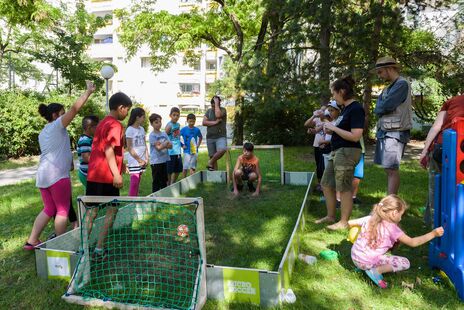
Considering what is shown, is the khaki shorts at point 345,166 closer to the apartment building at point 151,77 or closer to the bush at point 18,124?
the bush at point 18,124

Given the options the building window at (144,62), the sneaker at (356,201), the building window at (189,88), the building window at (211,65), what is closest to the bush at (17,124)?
the sneaker at (356,201)

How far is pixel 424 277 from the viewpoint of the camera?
3291 mm

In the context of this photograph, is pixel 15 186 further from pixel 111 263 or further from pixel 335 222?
pixel 335 222

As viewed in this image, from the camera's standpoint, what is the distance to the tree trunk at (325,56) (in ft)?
27.8

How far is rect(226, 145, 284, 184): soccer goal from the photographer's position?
7.38m

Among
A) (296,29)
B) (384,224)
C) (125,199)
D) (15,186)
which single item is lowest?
(15,186)

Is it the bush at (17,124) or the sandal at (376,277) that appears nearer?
the sandal at (376,277)

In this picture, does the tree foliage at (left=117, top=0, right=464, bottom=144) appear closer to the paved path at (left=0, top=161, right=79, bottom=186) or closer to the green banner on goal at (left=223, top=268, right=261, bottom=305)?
the paved path at (left=0, top=161, right=79, bottom=186)

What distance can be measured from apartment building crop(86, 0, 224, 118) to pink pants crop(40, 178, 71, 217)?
127ft

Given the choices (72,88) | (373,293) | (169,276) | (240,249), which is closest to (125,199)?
(169,276)

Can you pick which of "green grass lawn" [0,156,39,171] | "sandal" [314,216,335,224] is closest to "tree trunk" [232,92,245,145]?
"green grass lawn" [0,156,39,171]

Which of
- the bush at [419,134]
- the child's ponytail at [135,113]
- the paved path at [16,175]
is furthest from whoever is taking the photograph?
the bush at [419,134]

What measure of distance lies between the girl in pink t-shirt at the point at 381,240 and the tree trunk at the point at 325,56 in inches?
236

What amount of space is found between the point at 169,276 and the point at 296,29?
7.32m
